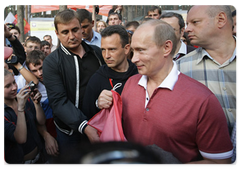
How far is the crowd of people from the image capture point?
1.33 metres

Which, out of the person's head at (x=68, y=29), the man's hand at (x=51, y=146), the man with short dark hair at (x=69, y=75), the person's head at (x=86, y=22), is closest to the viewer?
the man with short dark hair at (x=69, y=75)

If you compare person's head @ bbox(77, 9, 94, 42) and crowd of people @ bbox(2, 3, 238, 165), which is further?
person's head @ bbox(77, 9, 94, 42)

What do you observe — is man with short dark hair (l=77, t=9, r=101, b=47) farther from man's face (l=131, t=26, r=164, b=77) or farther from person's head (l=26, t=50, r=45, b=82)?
man's face (l=131, t=26, r=164, b=77)

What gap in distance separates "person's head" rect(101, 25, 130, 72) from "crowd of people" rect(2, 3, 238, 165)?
0.01 metres

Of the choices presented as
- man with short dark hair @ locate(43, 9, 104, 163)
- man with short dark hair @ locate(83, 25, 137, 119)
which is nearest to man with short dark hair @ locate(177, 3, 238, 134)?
man with short dark hair @ locate(83, 25, 137, 119)

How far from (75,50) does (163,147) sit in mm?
1535

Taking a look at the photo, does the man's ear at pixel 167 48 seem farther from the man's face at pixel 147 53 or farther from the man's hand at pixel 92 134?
the man's hand at pixel 92 134

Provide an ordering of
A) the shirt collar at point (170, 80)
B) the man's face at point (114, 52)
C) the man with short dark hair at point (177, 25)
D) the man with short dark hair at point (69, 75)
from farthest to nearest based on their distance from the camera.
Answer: the man with short dark hair at point (177, 25)
the man's face at point (114, 52)
the man with short dark hair at point (69, 75)
the shirt collar at point (170, 80)

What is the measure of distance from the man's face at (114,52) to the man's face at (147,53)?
2.16 feet

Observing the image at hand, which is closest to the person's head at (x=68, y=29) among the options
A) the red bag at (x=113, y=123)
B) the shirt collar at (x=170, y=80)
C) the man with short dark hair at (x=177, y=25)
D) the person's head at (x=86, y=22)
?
the person's head at (x=86, y=22)

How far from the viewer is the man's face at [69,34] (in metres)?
2.37

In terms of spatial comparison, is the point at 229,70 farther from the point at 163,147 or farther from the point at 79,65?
the point at 79,65

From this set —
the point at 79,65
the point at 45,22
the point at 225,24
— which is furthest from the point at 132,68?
the point at 45,22

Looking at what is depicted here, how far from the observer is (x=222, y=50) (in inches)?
73.9
